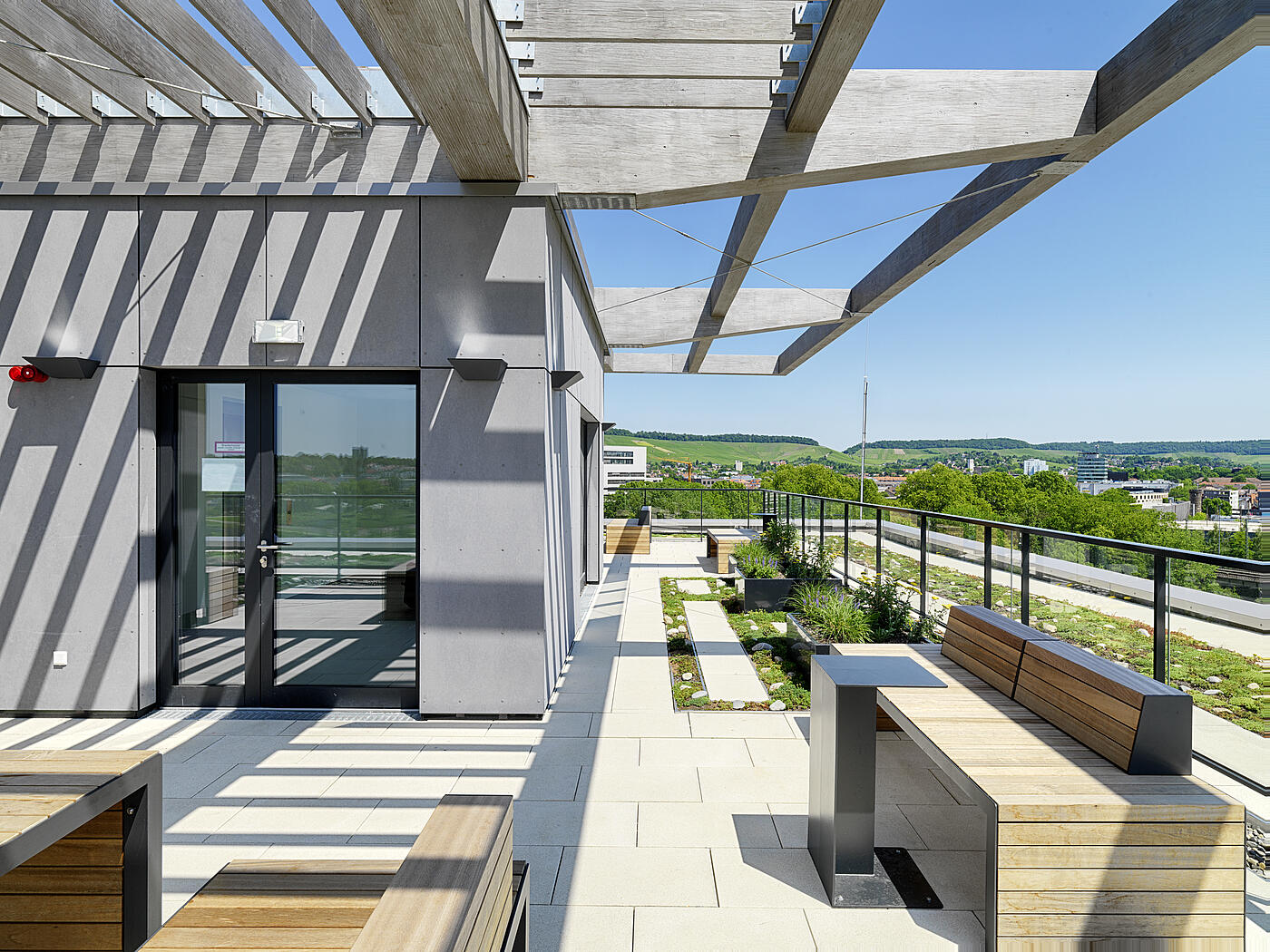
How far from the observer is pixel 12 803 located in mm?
1699

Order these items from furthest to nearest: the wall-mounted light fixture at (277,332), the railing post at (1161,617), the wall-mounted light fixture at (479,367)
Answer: the wall-mounted light fixture at (277,332) < the wall-mounted light fixture at (479,367) < the railing post at (1161,617)

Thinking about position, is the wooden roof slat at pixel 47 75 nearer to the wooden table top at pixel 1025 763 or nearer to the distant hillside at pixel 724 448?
the wooden table top at pixel 1025 763

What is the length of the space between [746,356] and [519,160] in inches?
275

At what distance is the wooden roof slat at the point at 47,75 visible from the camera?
3578 millimetres

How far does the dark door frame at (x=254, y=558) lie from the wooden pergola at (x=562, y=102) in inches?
43.9

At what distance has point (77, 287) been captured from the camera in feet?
14.6

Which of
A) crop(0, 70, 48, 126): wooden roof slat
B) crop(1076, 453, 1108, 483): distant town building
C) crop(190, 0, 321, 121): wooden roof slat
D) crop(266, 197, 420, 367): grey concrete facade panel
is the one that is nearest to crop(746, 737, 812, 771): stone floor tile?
crop(266, 197, 420, 367): grey concrete facade panel

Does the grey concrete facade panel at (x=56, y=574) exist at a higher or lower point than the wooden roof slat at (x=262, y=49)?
lower

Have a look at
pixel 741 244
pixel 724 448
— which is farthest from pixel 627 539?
pixel 724 448

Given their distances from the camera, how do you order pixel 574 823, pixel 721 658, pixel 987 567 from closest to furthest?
pixel 574 823, pixel 987 567, pixel 721 658

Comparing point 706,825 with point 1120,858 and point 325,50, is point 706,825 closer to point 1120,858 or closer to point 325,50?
point 1120,858

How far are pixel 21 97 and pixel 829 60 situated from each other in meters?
4.46

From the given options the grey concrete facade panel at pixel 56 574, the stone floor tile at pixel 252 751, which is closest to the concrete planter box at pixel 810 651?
the stone floor tile at pixel 252 751

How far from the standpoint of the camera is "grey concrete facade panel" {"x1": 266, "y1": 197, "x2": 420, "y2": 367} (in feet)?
14.4
